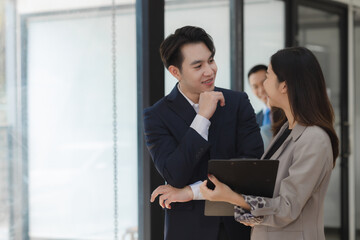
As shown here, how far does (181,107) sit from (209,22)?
1.91m

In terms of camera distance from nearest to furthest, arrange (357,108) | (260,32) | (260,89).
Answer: (260,89), (260,32), (357,108)

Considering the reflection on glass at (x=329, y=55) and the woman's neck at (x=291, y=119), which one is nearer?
the woman's neck at (x=291, y=119)

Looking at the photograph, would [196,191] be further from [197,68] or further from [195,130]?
[197,68]

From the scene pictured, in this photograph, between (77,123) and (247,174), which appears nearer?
(247,174)

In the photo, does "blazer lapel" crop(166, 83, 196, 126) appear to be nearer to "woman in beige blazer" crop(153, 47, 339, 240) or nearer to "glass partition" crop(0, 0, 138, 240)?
"woman in beige blazer" crop(153, 47, 339, 240)

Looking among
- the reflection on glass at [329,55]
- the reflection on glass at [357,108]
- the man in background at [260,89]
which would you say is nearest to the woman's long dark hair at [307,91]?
the man in background at [260,89]

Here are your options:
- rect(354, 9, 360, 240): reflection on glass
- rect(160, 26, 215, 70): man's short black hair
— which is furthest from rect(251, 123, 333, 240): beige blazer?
rect(354, 9, 360, 240): reflection on glass

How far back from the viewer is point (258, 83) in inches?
152

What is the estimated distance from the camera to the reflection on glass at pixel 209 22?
130 inches

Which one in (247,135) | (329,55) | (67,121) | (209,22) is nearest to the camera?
(247,135)

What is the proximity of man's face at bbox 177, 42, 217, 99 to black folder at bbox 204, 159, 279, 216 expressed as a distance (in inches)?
15.7

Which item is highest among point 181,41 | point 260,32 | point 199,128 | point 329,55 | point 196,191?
point 260,32

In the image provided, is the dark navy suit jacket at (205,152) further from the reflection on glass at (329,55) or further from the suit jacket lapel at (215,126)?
→ the reflection on glass at (329,55)

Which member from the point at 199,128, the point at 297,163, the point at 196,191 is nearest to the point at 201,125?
the point at 199,128
